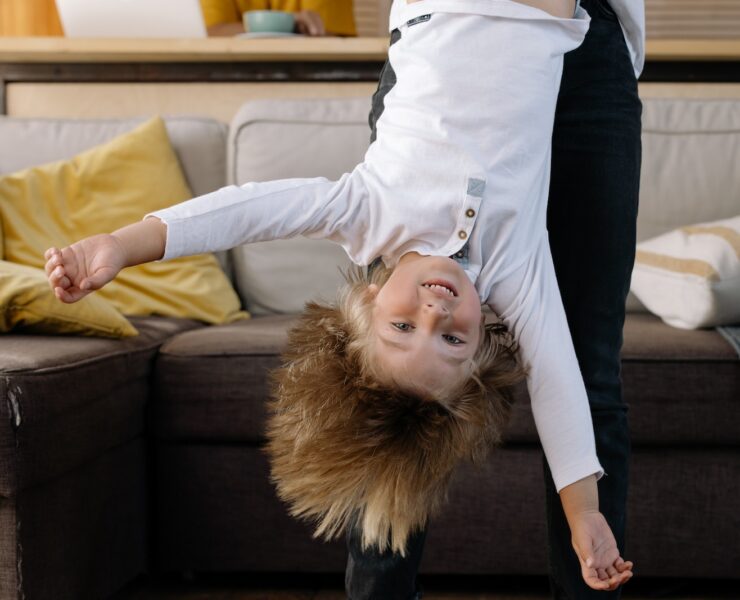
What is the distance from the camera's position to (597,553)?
3.78 feet

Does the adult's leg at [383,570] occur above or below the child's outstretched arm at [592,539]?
below

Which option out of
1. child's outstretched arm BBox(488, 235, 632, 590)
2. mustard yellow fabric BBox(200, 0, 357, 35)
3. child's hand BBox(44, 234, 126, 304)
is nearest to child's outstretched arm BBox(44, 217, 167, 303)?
child's hand BBox(44, 234, 126, 304)

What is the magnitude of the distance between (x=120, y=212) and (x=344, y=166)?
1.74 feet

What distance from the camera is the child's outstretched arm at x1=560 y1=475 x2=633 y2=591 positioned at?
1137 millimetres

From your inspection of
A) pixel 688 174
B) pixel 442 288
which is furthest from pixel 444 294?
pixel 688 174

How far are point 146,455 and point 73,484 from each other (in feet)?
0.97

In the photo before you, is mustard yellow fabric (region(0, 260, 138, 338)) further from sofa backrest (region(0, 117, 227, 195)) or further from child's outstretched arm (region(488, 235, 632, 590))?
child's outstretched arm (region(488, 235, 632, 590))

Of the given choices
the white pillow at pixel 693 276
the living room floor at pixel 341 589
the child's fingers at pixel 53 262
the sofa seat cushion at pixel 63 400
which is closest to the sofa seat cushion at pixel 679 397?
the white pillow at pixel 693 276

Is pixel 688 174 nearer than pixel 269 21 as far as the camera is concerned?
Yes

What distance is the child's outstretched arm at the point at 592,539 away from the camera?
1.14 m

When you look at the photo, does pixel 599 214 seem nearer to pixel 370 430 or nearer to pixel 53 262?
pixel 370 430

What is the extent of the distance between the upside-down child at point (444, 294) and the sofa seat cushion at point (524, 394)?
1.80ft

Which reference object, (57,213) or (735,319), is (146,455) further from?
(735,319)

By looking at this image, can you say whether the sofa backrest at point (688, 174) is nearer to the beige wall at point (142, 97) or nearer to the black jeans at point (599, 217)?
the beige wall at point (142, 97)
